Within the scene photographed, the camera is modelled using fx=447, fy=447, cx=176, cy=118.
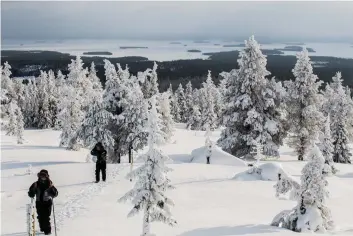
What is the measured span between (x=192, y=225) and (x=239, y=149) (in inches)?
937

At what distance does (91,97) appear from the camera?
3275cm

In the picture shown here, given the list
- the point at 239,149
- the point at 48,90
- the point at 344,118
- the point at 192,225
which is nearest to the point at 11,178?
the point at 192,225

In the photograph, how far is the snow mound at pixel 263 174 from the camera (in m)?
19.8

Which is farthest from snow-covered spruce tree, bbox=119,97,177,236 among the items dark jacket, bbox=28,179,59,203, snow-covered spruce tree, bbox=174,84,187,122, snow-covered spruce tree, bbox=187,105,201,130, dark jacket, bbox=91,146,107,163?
snow-covered spruce tree, bbox=174,84,187,122

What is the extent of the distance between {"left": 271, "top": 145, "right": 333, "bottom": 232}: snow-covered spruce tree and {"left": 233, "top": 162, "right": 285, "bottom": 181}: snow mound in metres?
7.01

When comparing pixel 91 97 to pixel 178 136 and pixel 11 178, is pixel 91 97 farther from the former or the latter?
pixel 178 136

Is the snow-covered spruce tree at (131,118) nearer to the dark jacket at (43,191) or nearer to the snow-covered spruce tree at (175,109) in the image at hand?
the dark jacket at (43,191)

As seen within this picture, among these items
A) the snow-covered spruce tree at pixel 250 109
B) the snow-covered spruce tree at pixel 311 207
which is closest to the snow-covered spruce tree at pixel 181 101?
the snow-covered spruce tree at pixel 250 109

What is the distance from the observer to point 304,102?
38.1m

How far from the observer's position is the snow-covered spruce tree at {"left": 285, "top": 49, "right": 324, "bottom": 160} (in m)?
37.9

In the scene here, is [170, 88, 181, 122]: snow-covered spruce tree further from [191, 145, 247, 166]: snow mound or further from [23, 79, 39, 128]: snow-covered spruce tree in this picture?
[191, 145, 247, 166]: snow mound

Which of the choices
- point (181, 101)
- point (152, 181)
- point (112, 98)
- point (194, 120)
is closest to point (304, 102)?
point (112, 98)

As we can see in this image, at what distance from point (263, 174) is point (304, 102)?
1969 cm

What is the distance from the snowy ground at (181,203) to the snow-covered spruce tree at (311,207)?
1.56 feet
